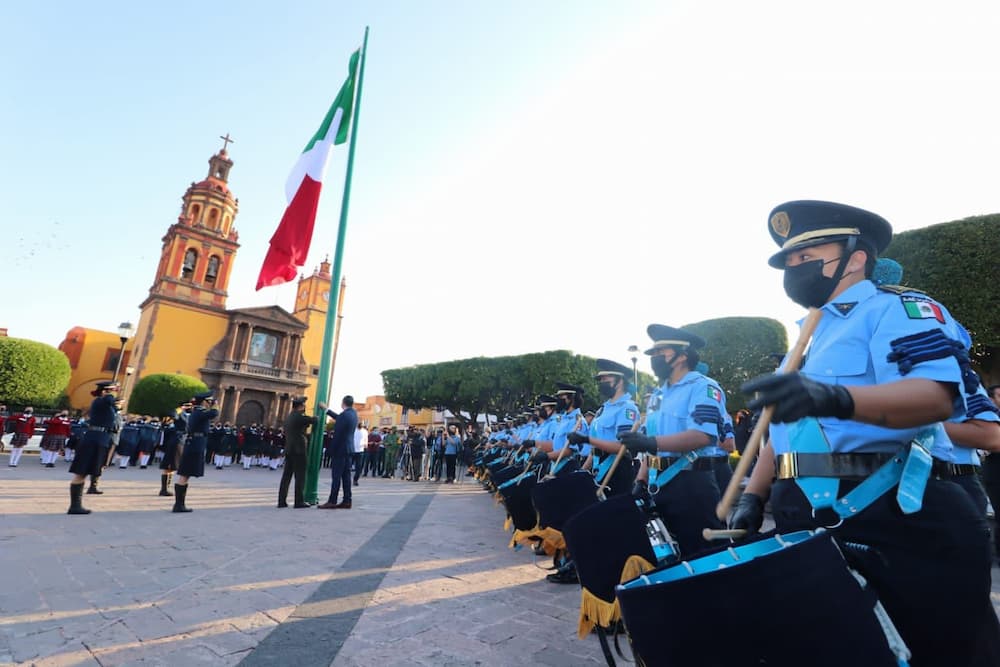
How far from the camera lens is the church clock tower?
41.0 metres

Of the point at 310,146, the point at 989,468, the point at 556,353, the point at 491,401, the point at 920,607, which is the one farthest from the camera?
the point at 491,401

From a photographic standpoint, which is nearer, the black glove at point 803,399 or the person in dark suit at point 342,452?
the black glove at point 803,399

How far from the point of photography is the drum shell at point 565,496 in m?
3.87

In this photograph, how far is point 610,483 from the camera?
4.71m

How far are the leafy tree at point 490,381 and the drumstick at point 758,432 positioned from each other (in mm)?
27829

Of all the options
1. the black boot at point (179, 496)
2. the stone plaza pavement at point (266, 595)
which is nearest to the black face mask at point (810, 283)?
the stone plaza pavement at point (266, 595)

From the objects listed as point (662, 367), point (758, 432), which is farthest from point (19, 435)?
point (758, 432)

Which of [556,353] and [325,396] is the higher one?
[556,353]

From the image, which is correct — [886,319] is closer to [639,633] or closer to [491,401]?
[639,633]

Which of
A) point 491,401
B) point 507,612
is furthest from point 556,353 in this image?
point 507,612

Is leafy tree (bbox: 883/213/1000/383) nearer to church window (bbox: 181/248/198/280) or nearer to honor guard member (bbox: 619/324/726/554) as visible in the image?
honor guard member (bbox: 619/324/726/554)

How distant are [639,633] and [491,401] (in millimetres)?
33722

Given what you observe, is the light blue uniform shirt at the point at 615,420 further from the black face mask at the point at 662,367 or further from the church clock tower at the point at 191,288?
the church clock tower at the point at 191,288

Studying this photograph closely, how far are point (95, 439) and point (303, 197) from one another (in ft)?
19.7
